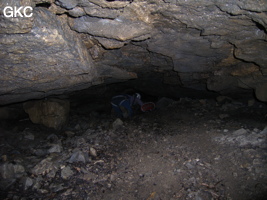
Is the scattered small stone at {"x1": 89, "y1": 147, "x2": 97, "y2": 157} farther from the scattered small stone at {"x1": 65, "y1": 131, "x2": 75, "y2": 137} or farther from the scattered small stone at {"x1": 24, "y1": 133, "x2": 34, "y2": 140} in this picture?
the scattered small stone at {"x1": 24, "y1": 133, "x2": 34, "y2": 140}

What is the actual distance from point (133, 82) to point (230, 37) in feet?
10.7

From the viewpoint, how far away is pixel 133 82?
5.75m

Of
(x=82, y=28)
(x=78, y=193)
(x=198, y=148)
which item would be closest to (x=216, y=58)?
(x=198, y=148)

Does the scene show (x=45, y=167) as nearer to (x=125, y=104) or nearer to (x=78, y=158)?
(x=78, y=158)

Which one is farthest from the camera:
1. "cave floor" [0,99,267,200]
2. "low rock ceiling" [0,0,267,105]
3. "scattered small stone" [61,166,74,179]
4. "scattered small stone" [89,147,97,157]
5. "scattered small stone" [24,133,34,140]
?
"scattered small stone" [24,133,34,140]

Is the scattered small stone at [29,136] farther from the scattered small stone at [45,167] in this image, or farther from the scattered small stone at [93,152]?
the scattered small stone at [93,152]

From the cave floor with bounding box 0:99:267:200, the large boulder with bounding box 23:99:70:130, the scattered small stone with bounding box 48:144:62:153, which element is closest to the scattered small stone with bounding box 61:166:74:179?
the cave floor with bounding box 0:99:267:200

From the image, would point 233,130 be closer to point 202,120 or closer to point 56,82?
point 202,120

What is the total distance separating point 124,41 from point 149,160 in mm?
1761

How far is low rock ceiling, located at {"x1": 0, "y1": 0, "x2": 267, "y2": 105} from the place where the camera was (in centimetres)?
209

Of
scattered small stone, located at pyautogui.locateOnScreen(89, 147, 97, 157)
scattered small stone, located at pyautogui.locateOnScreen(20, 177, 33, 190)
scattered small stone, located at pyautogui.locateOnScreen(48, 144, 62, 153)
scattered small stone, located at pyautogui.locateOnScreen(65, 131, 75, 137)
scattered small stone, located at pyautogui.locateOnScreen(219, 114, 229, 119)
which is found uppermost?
scattered small stone, located at pyautogui.locateOnScreen(219, 114, 229, 119)

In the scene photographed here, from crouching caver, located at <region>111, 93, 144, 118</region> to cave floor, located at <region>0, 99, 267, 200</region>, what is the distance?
1.17 meters

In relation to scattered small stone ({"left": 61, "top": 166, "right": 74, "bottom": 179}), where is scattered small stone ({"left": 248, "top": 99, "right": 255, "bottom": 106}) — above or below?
above

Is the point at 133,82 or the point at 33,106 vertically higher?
the point at 133,82
